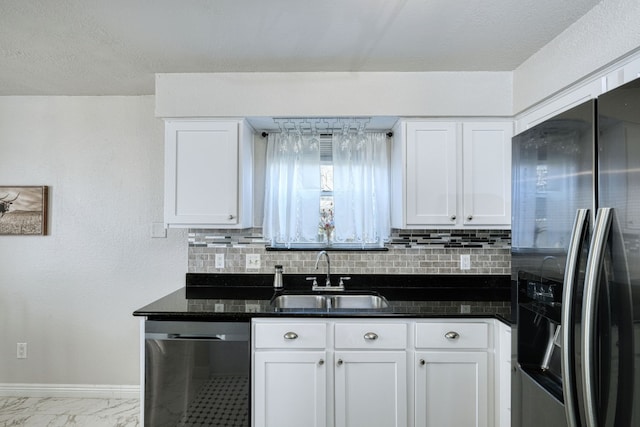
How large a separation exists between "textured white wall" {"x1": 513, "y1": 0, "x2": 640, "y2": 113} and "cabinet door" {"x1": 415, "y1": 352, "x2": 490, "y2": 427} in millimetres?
1498

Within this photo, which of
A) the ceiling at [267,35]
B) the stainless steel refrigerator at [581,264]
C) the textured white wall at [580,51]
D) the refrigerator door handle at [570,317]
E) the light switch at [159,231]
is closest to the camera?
the stainless steel refrigerator at [581,264]

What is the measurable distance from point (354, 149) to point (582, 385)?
6.54 ft

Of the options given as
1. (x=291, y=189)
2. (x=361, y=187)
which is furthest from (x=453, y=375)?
(x=291, y=189)

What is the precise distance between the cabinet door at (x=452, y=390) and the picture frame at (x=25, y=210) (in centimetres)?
288

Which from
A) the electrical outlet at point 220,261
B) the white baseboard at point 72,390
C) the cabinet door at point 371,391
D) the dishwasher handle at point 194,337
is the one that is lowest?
Answer: the white baseboard at point 72,390

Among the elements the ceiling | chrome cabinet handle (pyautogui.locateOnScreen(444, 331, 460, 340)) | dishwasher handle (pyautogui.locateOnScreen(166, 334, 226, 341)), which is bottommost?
dishwasher handle (pyautogui.locateOnScreen(166, 334, 226, 341))

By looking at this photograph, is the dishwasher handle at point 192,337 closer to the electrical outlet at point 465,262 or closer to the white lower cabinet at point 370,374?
the white lower cabinet at point 370,374

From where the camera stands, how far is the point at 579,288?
3.28ft

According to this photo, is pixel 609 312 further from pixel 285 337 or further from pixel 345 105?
pixel 345 105

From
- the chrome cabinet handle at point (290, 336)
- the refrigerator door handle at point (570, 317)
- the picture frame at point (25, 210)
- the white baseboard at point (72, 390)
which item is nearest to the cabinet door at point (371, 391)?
the chrome cabinet handle at point (290, 336)

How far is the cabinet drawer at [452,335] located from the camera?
1912mm

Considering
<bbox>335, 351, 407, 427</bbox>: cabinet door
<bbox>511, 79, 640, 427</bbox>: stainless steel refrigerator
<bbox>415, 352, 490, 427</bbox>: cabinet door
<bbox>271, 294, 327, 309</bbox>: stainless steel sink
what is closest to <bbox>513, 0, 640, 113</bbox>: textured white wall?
<bbox>511, 79, 640, 427</bbox>: stainless steel refrigerator

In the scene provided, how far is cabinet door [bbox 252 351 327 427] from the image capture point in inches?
75.0

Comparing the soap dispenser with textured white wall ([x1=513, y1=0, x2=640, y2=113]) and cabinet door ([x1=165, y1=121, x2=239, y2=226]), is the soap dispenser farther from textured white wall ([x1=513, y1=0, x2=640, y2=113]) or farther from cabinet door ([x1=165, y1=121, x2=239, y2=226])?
textured white wall ([x1=513, y1=0, x2=640, y2=113])
